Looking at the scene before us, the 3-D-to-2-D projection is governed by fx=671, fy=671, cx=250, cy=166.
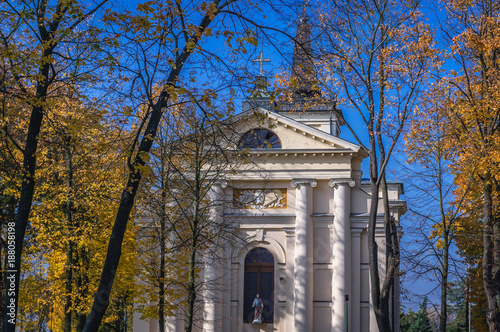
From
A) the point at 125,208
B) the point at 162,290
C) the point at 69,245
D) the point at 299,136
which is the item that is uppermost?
the point at 299,136

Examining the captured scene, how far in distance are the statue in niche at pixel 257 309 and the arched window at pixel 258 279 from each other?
0.26 m

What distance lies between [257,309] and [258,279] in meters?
1.40

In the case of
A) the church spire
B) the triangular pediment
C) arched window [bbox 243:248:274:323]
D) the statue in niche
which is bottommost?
the statue in niche

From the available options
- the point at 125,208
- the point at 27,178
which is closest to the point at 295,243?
the point at 27,178

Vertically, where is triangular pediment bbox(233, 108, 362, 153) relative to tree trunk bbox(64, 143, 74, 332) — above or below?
above

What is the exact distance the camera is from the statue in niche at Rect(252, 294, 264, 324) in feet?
97.3

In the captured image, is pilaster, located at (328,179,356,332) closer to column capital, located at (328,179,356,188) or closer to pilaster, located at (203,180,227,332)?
column capital, located at (328,179,356,188)

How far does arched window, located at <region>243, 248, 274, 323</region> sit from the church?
0.15 feet

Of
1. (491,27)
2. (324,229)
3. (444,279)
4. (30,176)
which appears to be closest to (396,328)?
(324,229)

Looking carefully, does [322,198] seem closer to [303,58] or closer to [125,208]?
[303,58]

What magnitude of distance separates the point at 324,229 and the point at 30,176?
2163cm

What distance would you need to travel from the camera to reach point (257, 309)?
29844 mm

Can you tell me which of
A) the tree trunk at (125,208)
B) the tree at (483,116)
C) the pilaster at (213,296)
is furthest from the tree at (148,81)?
the pilaster at (213,296)

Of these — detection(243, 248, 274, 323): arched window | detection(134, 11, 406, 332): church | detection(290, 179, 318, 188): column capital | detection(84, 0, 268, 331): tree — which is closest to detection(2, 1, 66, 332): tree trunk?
detection(84, 0, 268, 331): tree
